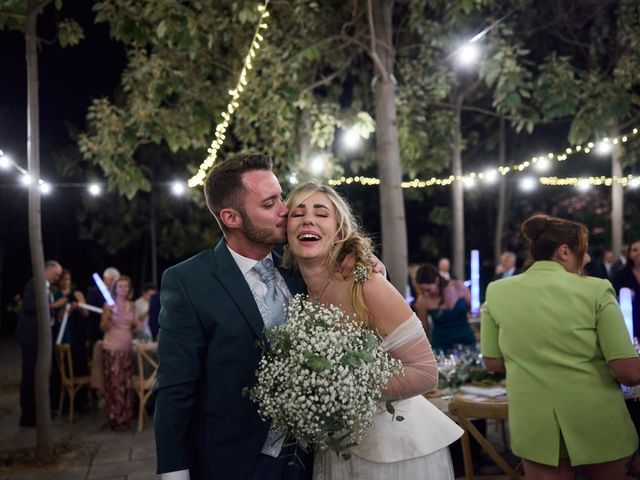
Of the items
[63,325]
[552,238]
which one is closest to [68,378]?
[63,325]

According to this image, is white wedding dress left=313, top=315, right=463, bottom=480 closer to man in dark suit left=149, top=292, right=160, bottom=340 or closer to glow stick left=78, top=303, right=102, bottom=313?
glow stick left=78, top=303, right=102, bottom=313

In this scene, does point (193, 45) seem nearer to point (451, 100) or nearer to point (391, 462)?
point (391, 462)

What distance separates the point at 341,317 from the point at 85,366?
759 centimetres

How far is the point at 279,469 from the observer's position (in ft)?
8.62

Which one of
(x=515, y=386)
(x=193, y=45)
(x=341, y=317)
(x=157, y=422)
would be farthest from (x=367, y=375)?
(x=193, y=45)

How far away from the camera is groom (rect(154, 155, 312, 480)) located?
8.38 feet

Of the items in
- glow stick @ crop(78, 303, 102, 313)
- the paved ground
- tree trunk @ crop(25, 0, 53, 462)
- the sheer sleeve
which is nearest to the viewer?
the sheer sleeve

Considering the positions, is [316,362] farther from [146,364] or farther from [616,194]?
[616,194]

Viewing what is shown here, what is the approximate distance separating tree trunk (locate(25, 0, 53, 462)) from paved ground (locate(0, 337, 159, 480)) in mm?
292

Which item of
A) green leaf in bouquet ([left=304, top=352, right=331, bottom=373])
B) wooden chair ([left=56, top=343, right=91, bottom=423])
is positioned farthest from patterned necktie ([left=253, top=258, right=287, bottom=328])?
wooden chair ([left=56, top=343, right=91, bottom=423])

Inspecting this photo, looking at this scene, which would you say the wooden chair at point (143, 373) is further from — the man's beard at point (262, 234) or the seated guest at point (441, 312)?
the man's beard at point (262, 234)

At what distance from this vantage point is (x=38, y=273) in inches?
268

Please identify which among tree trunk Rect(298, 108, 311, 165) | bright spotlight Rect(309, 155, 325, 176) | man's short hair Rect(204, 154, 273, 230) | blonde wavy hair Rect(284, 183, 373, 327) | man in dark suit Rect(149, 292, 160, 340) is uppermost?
tree trunk Rect(298, 108, 311, 165)

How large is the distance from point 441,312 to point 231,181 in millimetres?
4724
